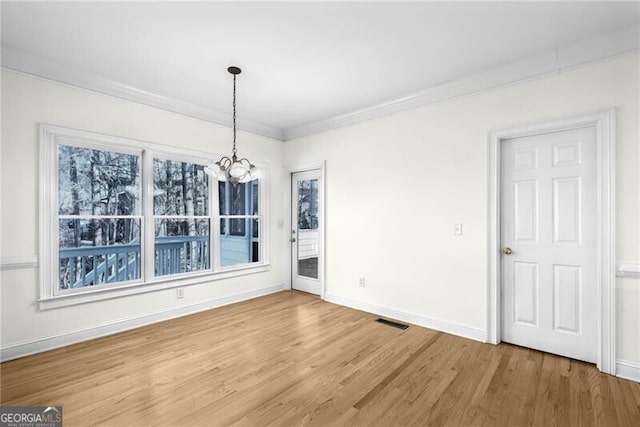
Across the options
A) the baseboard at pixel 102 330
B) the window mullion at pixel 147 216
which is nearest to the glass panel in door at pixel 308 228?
the baseboard at pixel 102 330

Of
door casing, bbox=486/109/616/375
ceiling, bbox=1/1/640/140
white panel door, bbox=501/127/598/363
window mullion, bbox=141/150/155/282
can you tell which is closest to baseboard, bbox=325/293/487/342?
white panel door, bbox=501/127/598/363

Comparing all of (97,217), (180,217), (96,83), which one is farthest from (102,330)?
(96,83)

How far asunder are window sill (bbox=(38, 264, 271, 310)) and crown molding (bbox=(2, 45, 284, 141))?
2.14 meters

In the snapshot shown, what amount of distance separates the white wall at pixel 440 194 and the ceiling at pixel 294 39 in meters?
0.40

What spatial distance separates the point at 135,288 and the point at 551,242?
4.44 meters

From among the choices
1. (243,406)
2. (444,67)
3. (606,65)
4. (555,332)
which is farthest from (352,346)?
(606,65)

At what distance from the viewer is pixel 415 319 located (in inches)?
144

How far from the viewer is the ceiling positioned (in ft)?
7.25

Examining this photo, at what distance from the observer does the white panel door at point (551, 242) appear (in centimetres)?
268

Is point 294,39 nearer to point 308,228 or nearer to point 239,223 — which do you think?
point 239,223

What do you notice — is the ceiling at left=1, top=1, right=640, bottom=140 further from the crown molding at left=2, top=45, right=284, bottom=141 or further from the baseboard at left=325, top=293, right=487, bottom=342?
the baseboard at left=325, top=293, right=487, bottom=342

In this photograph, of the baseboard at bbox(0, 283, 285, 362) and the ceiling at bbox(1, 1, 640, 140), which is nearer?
the ceiling at bbox(1, 1, 640, 140)

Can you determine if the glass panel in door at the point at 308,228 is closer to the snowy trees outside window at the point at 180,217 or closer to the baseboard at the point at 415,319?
the baseboard at the point at 415,319

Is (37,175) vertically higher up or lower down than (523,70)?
lower down
